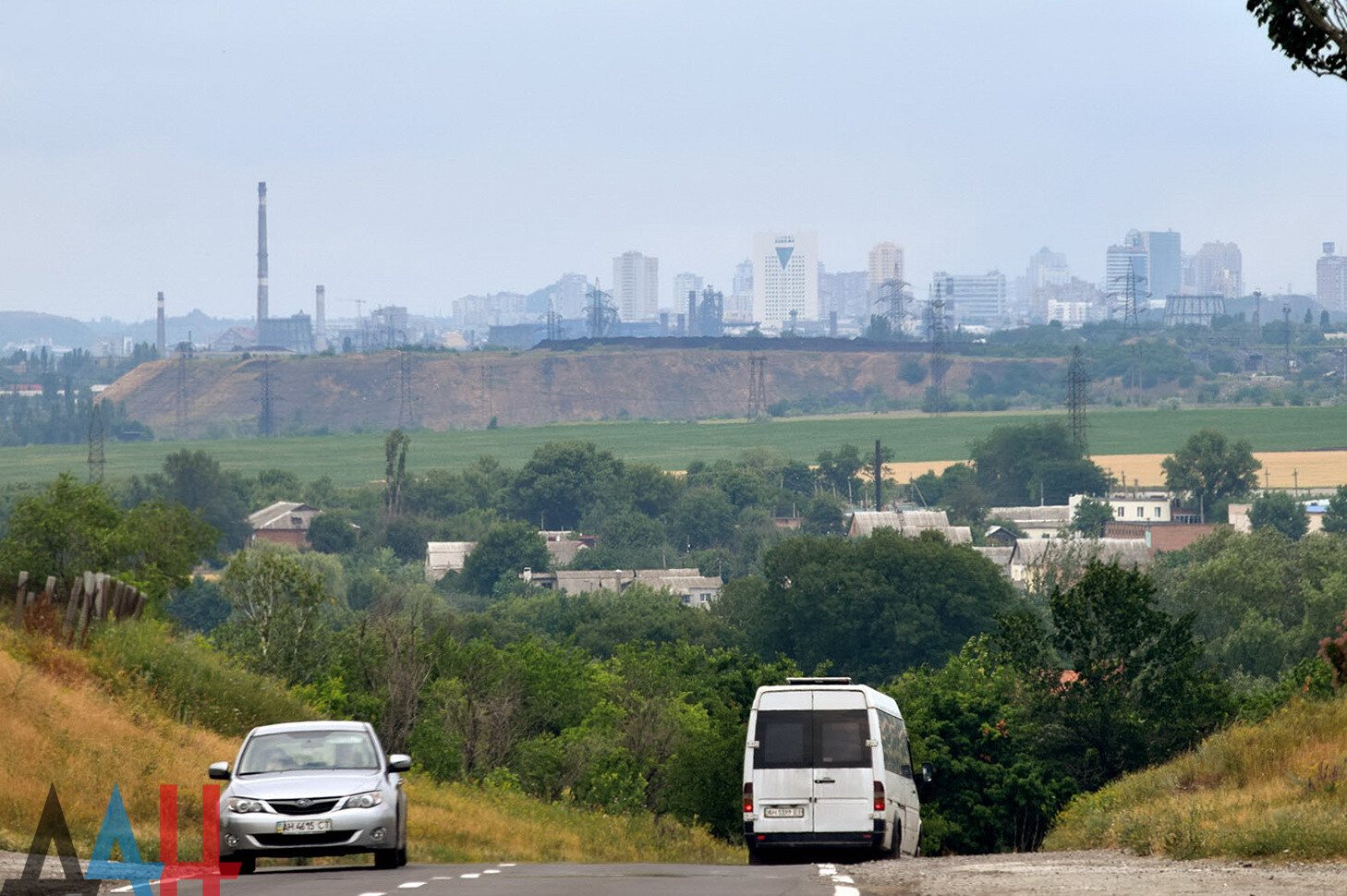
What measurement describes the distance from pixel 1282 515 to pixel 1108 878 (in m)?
156

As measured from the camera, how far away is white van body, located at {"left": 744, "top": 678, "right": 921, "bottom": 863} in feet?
75.1

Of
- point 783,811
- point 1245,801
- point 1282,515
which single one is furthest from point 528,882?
point 1282,515

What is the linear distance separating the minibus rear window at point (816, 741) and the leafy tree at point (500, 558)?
5250 inches

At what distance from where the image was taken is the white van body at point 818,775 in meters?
22.9

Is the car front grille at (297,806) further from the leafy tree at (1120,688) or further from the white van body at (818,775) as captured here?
the leafy tree at (1120,688)

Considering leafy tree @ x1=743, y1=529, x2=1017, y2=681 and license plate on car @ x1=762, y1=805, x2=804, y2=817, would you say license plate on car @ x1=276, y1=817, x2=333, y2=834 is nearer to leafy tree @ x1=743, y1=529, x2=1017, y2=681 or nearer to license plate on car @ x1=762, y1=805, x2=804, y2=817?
license plate on car @ x1=762, y1=805, x2=804, y2=817

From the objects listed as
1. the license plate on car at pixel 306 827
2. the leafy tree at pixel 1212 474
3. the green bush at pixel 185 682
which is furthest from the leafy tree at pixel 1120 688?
the leafy tree at pixel 1212 474

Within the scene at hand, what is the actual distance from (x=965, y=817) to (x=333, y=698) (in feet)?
48.3

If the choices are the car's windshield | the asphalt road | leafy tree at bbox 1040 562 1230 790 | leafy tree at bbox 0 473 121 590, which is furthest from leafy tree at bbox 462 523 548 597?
the asphalt road

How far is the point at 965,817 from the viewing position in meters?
46.1

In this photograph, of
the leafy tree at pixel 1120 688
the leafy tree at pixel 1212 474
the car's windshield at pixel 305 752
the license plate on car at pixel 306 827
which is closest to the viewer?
the license plate on car at pixel 306 827

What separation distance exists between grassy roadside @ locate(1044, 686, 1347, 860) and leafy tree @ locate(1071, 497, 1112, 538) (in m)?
147

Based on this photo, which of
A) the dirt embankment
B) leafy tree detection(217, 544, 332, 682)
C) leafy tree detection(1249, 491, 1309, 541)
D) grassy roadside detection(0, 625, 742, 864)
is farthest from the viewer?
leafy tree detection(1249, 491, 1309, 541)

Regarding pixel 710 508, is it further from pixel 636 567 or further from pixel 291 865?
pixel 291 865
